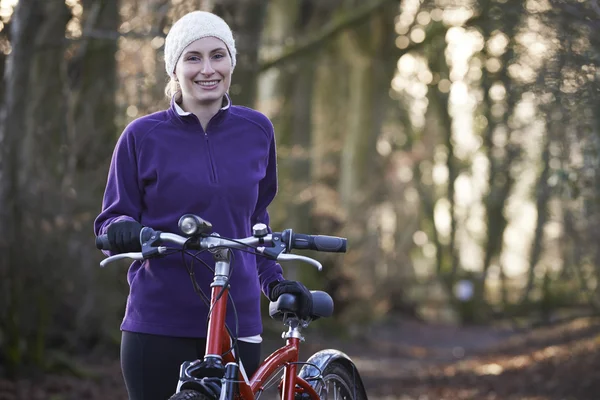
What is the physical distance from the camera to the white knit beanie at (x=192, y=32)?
372 centimetres

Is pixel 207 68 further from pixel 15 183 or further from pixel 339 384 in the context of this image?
pixel 15 183

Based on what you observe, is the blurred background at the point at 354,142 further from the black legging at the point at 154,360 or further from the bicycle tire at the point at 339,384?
the black legging at the point at 154,360

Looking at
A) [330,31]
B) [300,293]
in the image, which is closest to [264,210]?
[300,293]

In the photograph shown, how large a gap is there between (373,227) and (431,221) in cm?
1223

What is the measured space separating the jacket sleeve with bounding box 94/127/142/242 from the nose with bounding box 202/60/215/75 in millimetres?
322

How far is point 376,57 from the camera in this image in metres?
24.8

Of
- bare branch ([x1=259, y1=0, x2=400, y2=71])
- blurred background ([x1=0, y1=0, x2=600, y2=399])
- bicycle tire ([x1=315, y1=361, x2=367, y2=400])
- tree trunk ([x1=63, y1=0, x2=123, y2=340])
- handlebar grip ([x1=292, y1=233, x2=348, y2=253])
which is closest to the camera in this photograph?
handlebar grip ([x1=292, y1=233, x2=348, y2=253])

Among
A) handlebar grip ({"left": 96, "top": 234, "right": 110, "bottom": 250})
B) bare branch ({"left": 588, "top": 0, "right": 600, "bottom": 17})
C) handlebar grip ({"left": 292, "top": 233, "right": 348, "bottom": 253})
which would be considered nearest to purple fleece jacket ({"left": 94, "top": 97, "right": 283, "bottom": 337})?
handlebar grip ({"left": 96, "top": 234, "right": 110, "bottom": 250})

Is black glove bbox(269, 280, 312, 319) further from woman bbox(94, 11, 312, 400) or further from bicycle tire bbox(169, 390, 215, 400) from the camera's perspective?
bicycle tire bbox(169, 390, 215, 400)

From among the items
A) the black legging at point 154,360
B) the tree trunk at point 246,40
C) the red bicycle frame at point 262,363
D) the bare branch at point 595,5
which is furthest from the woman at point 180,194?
the tree trunk at point 246,40

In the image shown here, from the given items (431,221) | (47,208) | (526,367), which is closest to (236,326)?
(47,208)

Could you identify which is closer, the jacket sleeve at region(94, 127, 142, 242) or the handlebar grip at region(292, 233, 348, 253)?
the handlebar grip at region(292, 233, 348, 253)

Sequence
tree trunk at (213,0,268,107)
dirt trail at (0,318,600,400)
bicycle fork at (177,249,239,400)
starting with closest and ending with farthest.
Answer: bicycle fork at (177,249,239,400) < dirt trail at (0,318,600,400) < tree trunk at (213,0,268,107)

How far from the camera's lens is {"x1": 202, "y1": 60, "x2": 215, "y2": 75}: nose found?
12.2 ft
